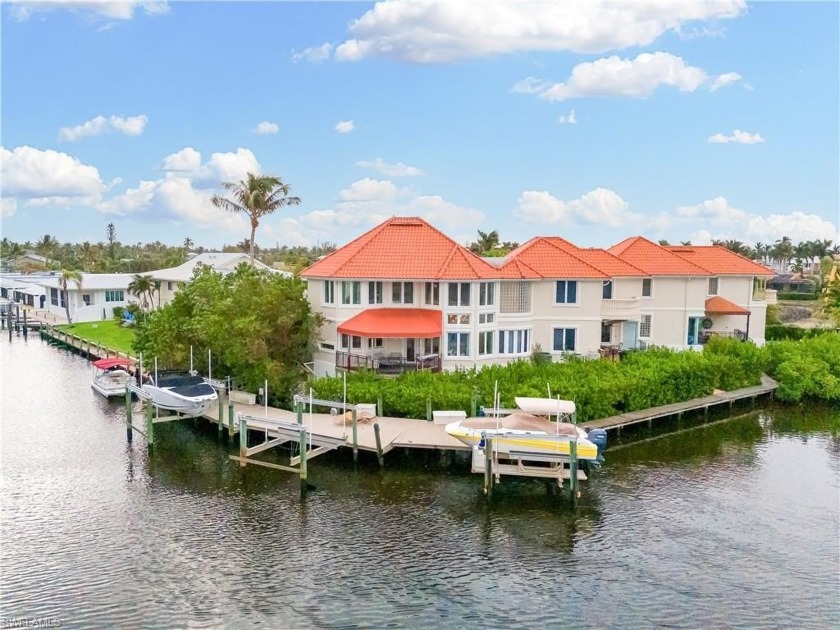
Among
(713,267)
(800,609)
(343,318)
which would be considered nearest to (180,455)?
(343,318)

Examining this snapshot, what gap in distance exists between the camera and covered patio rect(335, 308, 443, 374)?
36031 millimetres

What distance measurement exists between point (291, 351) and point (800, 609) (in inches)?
1050

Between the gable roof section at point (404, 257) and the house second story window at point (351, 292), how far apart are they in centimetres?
67

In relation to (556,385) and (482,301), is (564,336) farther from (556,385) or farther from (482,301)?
(556,385)

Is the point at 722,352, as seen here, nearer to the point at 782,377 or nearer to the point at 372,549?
the point at 782,377

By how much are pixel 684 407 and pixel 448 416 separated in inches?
563

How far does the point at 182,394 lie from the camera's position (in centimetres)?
3438

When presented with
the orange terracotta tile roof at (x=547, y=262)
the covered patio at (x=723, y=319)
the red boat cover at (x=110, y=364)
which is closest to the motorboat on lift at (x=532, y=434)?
the orange terracotta tile roof at (x=547, y=262)

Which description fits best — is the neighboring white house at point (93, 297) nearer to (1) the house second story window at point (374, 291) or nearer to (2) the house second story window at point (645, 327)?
(1) the house second story window at point (374, 291)

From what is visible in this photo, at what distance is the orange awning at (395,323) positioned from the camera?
117 ft

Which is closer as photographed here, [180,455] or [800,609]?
Result: [800,609]

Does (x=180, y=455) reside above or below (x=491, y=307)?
below

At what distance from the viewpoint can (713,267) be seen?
51.0 metres

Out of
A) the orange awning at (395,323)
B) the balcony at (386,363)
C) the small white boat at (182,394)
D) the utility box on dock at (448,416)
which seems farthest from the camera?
the balcony at (386,363)
